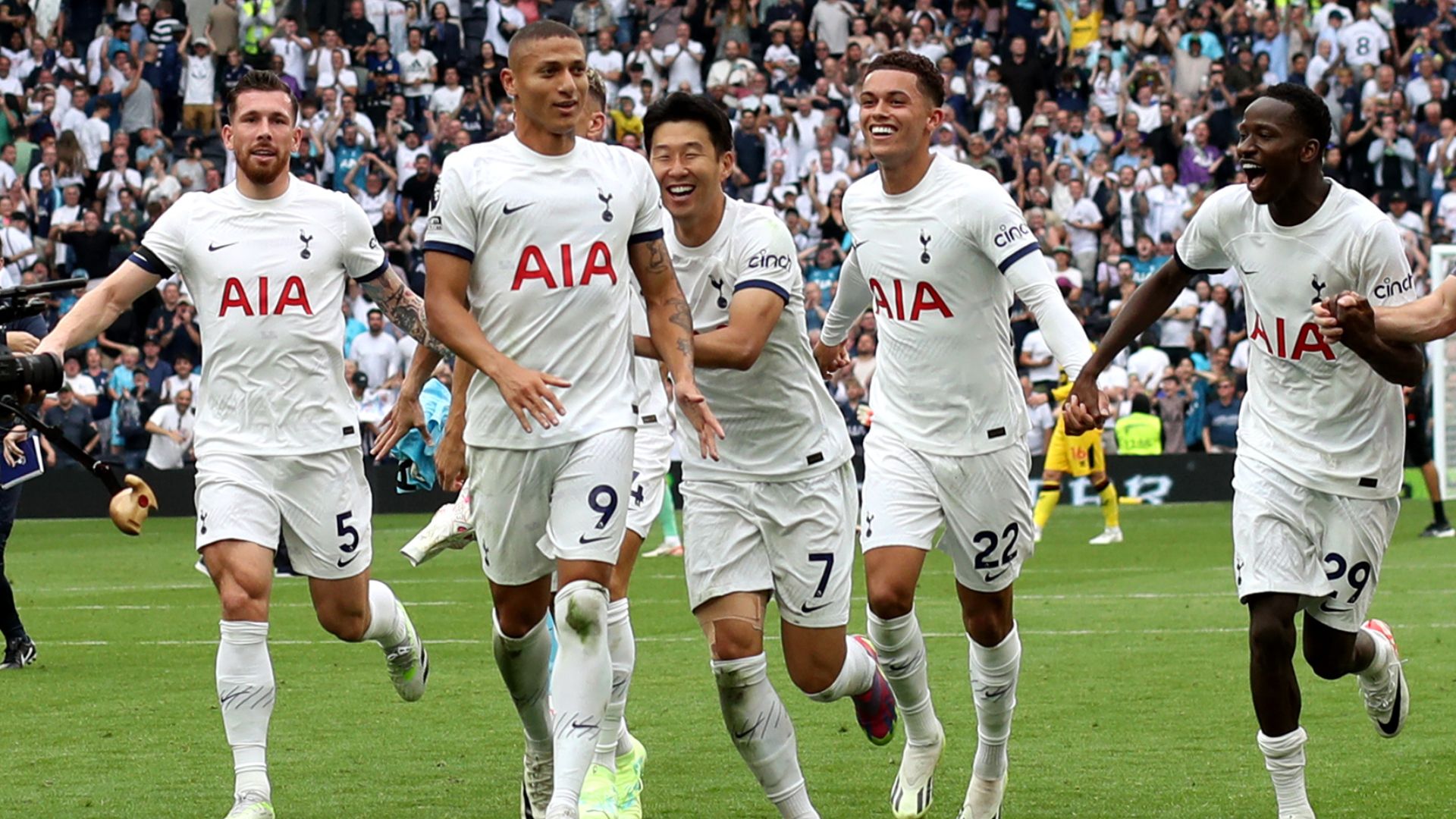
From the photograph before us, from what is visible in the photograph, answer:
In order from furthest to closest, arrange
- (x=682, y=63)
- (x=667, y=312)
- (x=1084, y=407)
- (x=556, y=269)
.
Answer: (x=682, y=63), (x=1084, y=407), (x=667, y=312), (x=556, y=269)

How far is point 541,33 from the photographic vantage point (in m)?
6.98

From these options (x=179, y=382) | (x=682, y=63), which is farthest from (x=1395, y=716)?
Result: (x=682, y=63)

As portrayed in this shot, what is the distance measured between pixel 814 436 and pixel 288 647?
6663 mm

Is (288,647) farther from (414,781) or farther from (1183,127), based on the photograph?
(1183,127)

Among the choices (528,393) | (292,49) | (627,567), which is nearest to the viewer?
(528,393)

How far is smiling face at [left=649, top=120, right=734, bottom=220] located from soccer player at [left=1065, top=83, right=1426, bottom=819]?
150 cm

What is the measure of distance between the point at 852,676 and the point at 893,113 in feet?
7.02

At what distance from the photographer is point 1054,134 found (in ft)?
95.3

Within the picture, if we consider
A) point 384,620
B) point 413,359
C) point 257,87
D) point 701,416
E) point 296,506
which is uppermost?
A: point 257,87

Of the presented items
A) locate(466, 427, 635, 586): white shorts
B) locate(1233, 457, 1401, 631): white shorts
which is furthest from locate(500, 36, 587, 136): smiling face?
locate(1233, 457, 1401, 631): white shorts

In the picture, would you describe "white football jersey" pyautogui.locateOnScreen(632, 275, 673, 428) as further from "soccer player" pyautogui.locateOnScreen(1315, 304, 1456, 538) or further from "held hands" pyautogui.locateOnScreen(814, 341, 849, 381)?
"soccer player" pyautogui.locateOnScreen(1315, 304, 1456, 538)

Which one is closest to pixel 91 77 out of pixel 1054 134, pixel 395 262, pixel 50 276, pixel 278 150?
pixel 50 276

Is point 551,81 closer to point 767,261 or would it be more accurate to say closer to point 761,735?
point 767,261

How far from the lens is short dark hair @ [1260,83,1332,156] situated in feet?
23.8
